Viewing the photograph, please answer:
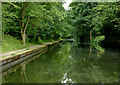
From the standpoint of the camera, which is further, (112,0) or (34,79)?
(112,0)

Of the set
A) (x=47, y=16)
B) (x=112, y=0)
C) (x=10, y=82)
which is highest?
(x=112, y=0)

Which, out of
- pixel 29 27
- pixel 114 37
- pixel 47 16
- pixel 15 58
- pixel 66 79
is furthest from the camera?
pixel 114 37

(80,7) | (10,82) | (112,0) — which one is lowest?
(10,82)

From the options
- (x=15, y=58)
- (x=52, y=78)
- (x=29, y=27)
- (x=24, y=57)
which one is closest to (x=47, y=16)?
(x=29, y=27)

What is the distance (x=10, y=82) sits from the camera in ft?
15.6

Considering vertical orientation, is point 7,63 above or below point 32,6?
below

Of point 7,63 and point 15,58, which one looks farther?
point 15,58

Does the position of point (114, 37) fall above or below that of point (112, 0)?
below

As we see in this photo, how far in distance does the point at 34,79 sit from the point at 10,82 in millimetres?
863

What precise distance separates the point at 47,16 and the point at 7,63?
10123mm

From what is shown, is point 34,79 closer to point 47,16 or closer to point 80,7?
point 47,16

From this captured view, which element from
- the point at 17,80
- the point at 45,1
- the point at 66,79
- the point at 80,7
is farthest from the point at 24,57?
the point at 80,7

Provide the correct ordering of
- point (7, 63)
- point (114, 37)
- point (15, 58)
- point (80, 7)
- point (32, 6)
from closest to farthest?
1. point (7, 63)
2. point (15, 58)
3. point (32, 6)
4. point (114, 37)
5. point (80, 7)

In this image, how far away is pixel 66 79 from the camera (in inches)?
199
